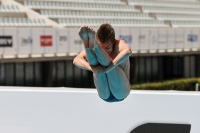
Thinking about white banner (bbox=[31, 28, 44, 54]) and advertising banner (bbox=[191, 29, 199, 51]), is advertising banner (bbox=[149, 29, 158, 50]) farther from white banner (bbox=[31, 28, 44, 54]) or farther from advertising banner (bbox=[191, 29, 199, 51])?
white banner (bbox=[31, 28, 44, 54])

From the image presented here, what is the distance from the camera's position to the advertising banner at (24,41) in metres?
26.2

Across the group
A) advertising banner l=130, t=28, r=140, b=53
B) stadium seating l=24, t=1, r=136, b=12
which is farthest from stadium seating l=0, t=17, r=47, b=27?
advertising banner l=130, t=28, r=140, b=53

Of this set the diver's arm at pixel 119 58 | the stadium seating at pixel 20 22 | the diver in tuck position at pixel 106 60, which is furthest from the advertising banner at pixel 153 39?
the diver's arm at pixel 119 58

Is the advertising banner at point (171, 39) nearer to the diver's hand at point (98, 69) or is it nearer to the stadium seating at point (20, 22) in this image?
the stadium seating at point (20, 22)

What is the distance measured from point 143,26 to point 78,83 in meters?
6.85

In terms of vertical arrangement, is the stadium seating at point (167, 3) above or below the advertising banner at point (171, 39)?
above

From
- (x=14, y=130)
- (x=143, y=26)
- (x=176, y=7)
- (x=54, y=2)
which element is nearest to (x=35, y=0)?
(x=54, y=2)

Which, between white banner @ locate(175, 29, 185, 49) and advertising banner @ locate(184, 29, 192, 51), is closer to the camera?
white banner @ locate(175, 29, 185, 49)

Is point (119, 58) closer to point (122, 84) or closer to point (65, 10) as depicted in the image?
point (122, 84)

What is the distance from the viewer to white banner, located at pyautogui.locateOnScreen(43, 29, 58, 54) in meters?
27.2

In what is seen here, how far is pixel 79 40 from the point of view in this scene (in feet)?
95.0

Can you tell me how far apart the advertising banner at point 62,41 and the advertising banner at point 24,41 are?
6.25 feet

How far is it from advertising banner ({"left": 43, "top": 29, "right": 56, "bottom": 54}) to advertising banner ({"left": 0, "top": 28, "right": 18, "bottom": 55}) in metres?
1.73

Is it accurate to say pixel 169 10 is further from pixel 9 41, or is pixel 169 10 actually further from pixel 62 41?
pixel 9 41
